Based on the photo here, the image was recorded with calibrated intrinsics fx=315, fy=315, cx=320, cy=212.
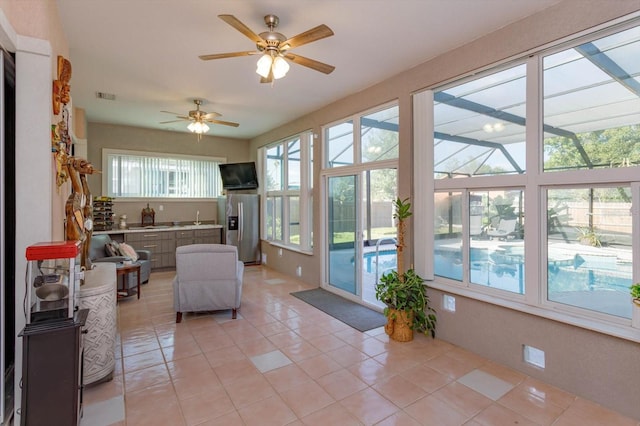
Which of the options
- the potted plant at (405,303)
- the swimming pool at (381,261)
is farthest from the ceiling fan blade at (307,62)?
the swimming pool at (381,261)

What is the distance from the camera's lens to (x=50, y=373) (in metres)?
1.68

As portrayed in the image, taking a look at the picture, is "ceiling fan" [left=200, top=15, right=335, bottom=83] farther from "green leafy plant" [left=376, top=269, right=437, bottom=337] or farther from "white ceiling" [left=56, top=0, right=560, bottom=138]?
"green leafy plant" [left=376, top=269, right=437, bottom=337]

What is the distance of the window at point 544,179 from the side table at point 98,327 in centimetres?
306

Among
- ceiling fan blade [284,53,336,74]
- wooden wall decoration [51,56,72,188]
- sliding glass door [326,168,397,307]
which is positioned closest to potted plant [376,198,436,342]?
sliding glass door [326,168,397,307]

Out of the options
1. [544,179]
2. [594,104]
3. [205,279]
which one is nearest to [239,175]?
[205,279]

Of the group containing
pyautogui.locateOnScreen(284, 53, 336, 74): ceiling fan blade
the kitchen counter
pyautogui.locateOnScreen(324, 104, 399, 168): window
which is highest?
pyautogui.locateOnScreen(284, 53, 336, 74): ceiling fan blade

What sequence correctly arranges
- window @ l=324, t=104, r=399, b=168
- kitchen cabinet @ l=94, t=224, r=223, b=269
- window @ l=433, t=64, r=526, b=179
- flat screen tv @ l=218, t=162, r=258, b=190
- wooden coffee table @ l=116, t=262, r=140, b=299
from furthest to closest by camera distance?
flat screen tv @ l=218, t=162, r=258, b=190 → kitchen cabinet @ l=94, t=224, r=223, b=269 → wooden coffee table @ l=116, t=262, r=140, b=299 → window @ l=324, t=104, r=399, b=168 → window @ l=433, t=64, r=526, b=179

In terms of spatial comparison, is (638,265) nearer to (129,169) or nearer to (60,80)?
(60,80)

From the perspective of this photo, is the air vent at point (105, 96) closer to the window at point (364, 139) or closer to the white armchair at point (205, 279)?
the white armchair at point (205, 279)

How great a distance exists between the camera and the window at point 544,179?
7.39 feet

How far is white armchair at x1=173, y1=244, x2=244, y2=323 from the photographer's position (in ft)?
12.1

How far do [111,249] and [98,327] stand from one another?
2.98 metres

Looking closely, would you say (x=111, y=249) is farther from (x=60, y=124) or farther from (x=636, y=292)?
(x=636, y=292)

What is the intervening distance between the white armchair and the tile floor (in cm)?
24
